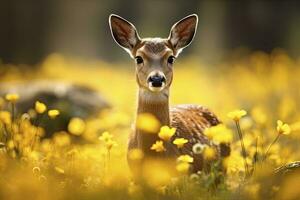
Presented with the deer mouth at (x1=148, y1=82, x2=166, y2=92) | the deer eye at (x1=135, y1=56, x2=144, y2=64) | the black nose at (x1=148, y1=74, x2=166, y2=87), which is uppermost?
the deer eye at (x1=135, y1=56, x2=144, y2=64)

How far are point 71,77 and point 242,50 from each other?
5.73 m

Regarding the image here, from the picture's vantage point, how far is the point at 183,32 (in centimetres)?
851

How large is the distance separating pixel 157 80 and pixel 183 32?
1.20 m

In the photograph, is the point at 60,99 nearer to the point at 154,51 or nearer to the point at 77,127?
the point at 77,127

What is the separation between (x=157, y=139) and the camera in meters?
7.53

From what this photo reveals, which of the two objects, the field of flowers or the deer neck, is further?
the deer neck

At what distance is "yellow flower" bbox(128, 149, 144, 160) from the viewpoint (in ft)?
23.5

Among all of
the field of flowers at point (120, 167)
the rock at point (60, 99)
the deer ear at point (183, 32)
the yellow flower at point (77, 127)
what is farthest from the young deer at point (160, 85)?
the rock at point (60, 99)

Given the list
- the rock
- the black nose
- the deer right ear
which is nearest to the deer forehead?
the deer right ear

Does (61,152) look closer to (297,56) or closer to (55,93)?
(55,93)

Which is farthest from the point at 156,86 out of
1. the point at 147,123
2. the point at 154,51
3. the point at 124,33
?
the point at 124,33

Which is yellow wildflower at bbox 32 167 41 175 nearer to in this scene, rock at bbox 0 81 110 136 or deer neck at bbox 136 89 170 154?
deer neck at bbox 136 89 170 154

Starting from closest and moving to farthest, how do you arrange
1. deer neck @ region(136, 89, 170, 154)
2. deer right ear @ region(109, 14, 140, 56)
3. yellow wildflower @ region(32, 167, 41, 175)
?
yellow wildflower @ region(32, 167, 41, 175)
deer neck @ region(136, 89, 170, 154)
deer right ear @ region(109, 14, 140, 56)

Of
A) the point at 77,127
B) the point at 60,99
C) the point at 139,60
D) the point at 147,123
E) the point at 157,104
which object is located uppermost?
the point at 139,60
